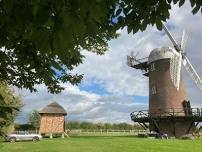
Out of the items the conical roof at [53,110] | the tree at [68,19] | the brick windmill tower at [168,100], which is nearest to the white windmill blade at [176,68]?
the brick windmill tower at [168,100]

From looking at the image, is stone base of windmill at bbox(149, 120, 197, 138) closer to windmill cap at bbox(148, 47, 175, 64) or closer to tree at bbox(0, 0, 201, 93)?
windmill cap at bbox(148, 47, 175, 64)

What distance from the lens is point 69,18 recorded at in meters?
3.13

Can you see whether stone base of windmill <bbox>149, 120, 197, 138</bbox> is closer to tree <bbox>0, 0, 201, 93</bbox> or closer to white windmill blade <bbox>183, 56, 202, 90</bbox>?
white windmill blade <bbox>183, 56, 202, 90</bbox>

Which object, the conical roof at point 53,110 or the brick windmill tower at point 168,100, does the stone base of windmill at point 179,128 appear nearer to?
the brick windmill tower at point 168,100

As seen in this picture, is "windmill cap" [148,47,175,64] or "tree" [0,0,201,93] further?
"windmill cap" [148,47,175,64]

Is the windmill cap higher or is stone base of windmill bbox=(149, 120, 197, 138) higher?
the windmill cap

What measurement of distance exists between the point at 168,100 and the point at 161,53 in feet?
20.3

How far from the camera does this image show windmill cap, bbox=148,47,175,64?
5406cm

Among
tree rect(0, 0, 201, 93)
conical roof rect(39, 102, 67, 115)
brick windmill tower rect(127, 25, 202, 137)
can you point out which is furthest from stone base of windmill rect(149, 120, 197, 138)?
tree rect(0, 0, 201, 93)

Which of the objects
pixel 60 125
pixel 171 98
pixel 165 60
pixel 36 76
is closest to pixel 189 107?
pixel 171 98

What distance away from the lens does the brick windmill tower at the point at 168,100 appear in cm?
5189

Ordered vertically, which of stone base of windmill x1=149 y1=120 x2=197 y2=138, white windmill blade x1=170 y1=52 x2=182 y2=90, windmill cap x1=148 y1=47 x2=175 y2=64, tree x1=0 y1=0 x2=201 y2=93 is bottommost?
tree x1=0 y1=0 x2=201 y2=93

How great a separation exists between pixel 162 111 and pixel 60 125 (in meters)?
13.8

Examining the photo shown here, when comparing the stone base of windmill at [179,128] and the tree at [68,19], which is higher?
the stone base of windmill at [179,128]
